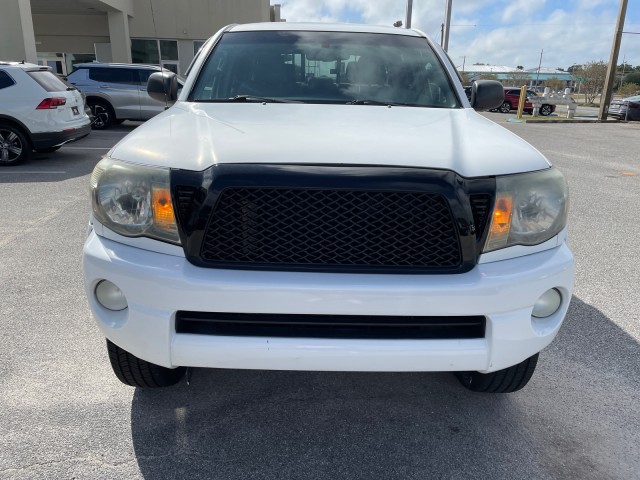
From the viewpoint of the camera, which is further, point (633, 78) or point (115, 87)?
point (633, 78)

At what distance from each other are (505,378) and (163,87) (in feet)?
9.79

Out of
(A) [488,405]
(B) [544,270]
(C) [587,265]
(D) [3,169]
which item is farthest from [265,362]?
(D) [3,169]

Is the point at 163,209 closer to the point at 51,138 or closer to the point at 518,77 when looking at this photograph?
the point at 51,138

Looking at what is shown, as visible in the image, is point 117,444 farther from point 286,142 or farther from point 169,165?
point 286,142

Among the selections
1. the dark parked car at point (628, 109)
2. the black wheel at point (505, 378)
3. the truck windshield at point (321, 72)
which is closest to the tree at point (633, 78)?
the dark parked car at point (628, 109)

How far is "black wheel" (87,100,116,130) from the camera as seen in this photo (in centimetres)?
1397

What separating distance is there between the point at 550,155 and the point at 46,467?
1234cm

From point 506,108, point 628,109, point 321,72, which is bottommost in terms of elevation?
point 506,108

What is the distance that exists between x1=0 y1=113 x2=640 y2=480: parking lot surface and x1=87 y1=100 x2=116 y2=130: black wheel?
11599 mm

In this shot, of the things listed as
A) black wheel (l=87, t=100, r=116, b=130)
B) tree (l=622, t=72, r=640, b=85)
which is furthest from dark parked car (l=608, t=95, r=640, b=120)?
tree (l=622, t=72, r=640, b=85)

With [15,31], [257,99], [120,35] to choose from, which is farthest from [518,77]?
[257,99]

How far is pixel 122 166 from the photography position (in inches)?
82.5

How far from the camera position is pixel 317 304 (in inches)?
75.6

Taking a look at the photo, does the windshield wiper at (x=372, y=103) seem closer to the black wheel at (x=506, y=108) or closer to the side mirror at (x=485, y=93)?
the side mirror at (x=485, y=93)
